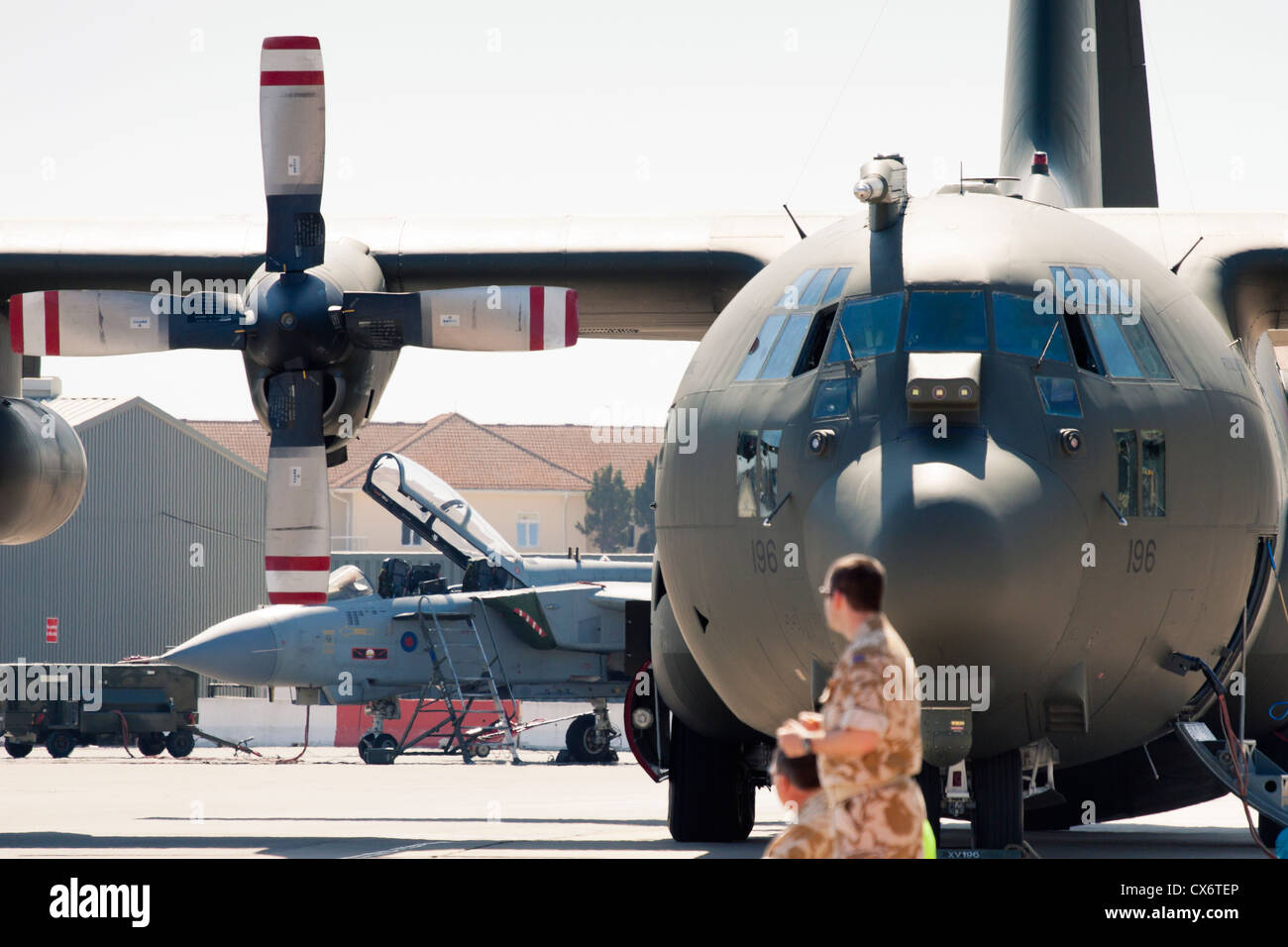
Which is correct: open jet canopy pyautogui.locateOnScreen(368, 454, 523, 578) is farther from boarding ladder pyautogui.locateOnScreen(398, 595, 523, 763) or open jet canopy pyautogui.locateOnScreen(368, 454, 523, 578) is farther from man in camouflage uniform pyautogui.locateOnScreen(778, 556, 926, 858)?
man in camouflage uniform pyautogui.locateOnScreen(778, 556, 926, 858)

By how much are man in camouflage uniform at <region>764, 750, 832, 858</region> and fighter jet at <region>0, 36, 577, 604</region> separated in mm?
7185

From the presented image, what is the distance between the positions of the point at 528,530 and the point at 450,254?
178ft

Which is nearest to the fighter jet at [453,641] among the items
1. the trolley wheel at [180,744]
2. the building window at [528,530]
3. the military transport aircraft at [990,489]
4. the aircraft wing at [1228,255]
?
the trolley wheel at [180,744]

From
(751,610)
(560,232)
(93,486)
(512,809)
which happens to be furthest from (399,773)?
(93,486)

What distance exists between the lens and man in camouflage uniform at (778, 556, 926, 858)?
5.17 m

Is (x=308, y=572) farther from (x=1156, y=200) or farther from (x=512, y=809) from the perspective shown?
(x=1156, y=200)

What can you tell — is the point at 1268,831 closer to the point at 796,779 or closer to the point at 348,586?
the point at 796,779

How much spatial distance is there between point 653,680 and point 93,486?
3510cm

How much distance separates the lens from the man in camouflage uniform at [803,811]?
17.3 feet

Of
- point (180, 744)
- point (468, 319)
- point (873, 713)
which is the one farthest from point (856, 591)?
point (180, 744)

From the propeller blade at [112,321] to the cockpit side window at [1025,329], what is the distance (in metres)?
6.29

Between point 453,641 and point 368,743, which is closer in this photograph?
point 368,743

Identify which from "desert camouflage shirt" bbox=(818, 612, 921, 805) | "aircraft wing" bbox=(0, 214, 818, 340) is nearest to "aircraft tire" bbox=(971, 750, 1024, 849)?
"desert camouflage shirt" bbox=(818, 612, 921, 805)

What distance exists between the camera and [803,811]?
5383 mm
